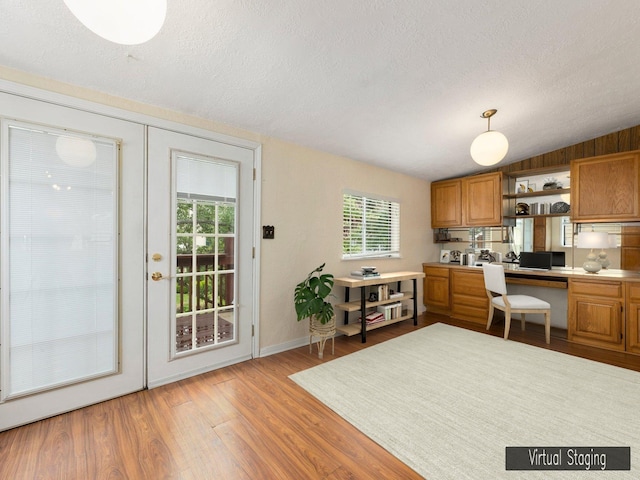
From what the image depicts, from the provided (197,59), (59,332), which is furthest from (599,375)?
(59,332)

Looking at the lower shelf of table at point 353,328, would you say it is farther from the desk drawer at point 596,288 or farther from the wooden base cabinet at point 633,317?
the wooden base cabinet at point 633,317

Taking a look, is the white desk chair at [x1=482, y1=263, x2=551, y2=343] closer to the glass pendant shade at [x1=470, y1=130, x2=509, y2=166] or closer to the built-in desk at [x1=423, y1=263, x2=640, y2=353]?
the built-in desk at [x1=423, y1=263, x2=640, y2=353]

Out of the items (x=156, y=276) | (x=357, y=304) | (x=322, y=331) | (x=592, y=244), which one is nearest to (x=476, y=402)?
(x=322, y=331)

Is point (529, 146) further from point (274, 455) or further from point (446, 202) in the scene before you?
point (274, 455)

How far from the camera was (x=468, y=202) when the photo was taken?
4.59 meters

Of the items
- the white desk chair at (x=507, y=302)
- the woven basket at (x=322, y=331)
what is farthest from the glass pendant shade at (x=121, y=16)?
the white desk chair at (x=507, y=302)

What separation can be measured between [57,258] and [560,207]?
5.72m

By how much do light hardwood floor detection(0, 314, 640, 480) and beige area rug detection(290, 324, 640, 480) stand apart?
0.18 m

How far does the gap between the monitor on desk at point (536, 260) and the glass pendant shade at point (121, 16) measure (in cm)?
493

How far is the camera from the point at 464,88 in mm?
2457

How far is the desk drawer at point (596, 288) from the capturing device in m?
3.19

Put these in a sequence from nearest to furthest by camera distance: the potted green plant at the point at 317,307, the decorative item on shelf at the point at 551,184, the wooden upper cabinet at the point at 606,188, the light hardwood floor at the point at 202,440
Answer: the light hardwood floor at the point at 202,440
the potted green plant at the point at 317,307
the wooden upper cabinet at the point at 606,188
the decorative item on shelf at the point at 551,184

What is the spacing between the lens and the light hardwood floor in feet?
4.95

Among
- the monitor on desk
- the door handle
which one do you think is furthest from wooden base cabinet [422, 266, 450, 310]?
the door handle
